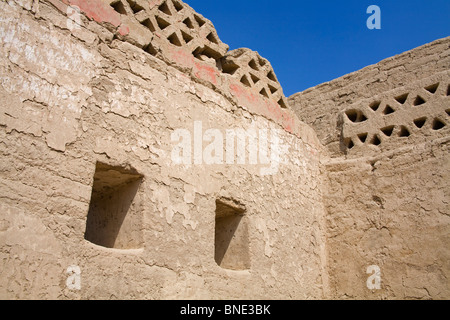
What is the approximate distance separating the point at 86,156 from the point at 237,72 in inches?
84.6

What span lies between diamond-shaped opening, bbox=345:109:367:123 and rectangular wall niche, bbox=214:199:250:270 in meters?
2.12

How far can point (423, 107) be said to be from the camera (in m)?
4.91

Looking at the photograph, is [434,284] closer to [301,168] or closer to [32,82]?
[301,168]

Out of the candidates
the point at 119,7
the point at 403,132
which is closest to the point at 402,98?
the point at 403,132

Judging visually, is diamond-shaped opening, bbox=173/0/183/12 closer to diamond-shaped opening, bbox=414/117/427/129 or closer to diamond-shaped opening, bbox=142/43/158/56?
diamond-shaped opening, bbox=142/43/158/56

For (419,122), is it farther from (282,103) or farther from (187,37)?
(187,37)

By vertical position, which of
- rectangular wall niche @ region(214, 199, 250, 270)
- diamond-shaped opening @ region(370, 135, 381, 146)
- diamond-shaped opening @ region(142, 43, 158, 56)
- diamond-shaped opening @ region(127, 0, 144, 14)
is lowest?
rectangular wall niche @ region(214, 199, 250, 270)

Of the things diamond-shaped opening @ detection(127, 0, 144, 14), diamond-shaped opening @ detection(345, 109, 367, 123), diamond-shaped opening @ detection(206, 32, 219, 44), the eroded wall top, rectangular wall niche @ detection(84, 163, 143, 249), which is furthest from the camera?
diamond-shaped opening @ detection(345, 109, 367, 123)

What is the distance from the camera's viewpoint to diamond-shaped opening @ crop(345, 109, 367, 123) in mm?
5426

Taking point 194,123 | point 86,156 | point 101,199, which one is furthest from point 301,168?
point 86,156

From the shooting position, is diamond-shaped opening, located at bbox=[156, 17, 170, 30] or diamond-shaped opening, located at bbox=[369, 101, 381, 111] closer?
diamond-shaped opening, located at bbox=[156, 17, 170, 30]

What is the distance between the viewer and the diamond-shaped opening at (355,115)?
543 centimetres

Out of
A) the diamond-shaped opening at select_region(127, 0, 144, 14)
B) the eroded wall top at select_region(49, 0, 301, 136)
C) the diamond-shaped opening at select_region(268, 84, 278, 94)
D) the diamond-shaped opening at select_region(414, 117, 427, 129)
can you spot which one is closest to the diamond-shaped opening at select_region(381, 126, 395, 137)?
the diamond-shaped opening at select_region(414, 117, 427, 129)

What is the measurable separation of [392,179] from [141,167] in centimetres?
270
